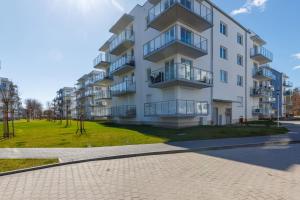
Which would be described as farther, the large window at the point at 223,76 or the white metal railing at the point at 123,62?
the white metal railing at the point at 123,62

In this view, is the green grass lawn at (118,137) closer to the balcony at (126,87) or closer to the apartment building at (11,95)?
the apartment building at (11,95)

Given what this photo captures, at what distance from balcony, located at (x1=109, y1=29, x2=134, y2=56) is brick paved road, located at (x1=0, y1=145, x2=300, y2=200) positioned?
73.2ft

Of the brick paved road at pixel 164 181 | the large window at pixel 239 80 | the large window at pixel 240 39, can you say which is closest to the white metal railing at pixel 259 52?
the large window at pixel 240 39

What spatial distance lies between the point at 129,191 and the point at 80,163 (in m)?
3.69

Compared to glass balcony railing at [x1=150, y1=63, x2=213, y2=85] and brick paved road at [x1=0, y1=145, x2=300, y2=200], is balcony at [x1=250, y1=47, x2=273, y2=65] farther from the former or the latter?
brick paved road at [x1=0, y1=145, x2=300, y2=200]

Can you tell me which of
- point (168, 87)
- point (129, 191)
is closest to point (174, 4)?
point (168, 87)

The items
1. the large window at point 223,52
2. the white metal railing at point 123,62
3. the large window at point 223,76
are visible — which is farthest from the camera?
the white metal railing at point 123,62

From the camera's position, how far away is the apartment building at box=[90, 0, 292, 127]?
19797 mm

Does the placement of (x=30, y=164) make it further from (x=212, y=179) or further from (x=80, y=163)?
(x=212, y=179)

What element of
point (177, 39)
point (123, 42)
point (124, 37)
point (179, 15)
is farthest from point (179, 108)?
point (124, 37)

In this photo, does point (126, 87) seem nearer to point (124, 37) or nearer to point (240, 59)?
point (124, 37)

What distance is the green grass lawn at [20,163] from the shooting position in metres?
7.16

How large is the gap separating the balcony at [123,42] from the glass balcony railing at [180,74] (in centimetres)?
851

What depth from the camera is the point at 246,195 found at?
4723 mm
